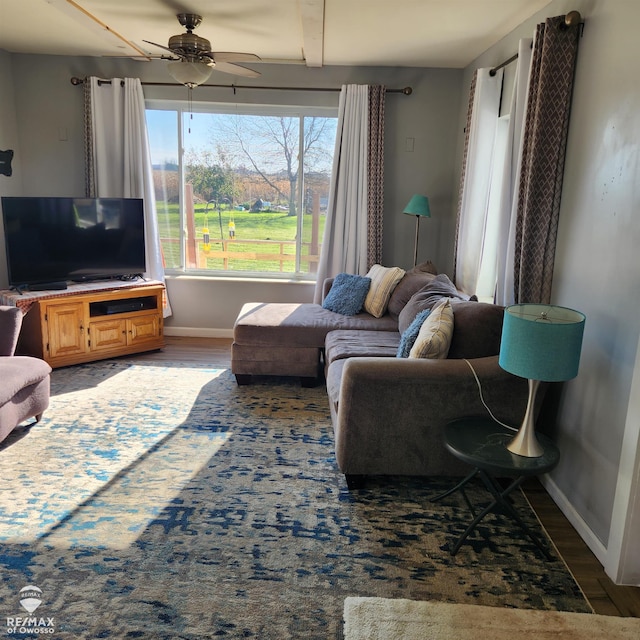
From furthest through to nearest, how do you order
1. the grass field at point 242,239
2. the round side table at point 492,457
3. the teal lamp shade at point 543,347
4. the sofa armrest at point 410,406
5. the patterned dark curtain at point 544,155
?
the grass field at point 242,239 → the patterned dark curtain at point 544,155 → the sofa armrest at point 410,406 → the round side table at point 492,457 → the teal lamp shade at point 543,347

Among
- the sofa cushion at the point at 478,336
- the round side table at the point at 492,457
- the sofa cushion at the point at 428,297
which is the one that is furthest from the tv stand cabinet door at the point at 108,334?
the round side table at the point at 492,457

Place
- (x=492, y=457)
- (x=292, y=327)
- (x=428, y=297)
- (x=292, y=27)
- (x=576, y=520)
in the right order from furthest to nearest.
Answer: (x=292, y=327) < (x=292, y=27) < (x=428, y=297) < (x=576, y=520) < (x=492, y=457)

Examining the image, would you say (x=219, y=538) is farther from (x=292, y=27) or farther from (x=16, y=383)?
(x=292, y=27)

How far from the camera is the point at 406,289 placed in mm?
4277

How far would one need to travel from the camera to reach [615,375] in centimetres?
226

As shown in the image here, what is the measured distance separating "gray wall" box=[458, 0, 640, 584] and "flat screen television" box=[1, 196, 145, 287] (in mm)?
3605

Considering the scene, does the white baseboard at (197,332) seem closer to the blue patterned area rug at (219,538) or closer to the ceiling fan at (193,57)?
the blue patterned area rug at (219,538)

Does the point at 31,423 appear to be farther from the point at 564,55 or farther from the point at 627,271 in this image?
the point at 564,55

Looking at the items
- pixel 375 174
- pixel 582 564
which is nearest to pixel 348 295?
pixel 375 174

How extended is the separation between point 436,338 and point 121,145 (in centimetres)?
373

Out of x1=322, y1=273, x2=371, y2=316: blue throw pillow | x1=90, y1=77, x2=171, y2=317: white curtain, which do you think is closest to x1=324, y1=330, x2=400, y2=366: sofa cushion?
x1=322, y1=273, x2=371, y2=316: blue throw pillow

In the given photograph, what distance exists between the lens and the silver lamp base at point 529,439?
7.52 ft

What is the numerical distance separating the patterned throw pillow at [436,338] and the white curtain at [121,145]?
328 cm

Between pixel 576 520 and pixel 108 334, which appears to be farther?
pixel 108 334
